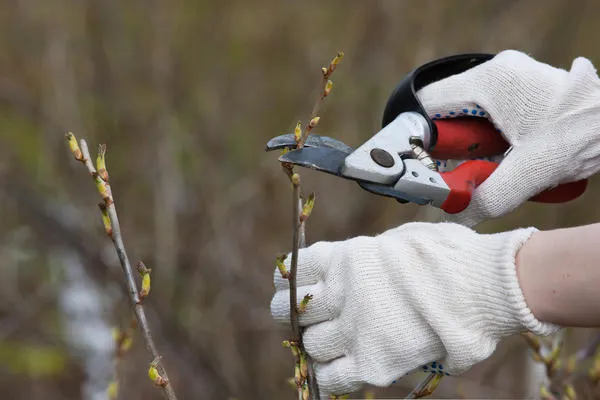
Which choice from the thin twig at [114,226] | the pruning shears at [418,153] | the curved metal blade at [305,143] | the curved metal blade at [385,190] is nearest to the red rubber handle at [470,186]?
the pruning shears at [418,153]

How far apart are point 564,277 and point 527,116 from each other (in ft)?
1.86

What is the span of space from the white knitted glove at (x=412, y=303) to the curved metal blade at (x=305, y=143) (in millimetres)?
247

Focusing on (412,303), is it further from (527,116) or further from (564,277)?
(527,116)

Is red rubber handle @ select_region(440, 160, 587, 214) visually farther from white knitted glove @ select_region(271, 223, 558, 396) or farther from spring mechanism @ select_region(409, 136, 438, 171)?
white knitted glove @ select_region(271, 223, 558, 396)

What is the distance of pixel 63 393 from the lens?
181 inches

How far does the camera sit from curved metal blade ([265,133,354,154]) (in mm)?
1465

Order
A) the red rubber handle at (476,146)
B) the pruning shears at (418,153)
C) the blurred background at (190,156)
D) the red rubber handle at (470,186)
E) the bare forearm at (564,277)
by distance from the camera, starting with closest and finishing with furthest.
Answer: the bare forearm at (564,277)
the pruning shears at (418,153)
the red rubber handle at (470,186)
the red rubber handle at (476,146)
the blurred background at (190,156)

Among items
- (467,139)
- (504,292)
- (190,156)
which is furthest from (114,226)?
(190,156)

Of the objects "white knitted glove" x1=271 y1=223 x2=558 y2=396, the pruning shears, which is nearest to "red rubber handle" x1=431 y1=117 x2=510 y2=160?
the pruning shears

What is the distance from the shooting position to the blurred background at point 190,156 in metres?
4.06

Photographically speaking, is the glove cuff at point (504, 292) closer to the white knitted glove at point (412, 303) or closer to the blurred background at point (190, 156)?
the white knitted glove at point (412, 303)

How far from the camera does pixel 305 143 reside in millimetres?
1526

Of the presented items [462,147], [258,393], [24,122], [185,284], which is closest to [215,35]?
[24,122]

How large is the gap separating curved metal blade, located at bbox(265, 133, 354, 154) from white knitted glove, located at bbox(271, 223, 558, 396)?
9.7 inches
